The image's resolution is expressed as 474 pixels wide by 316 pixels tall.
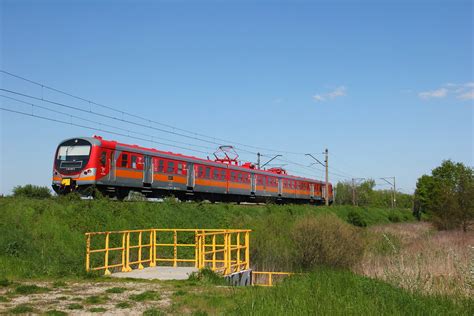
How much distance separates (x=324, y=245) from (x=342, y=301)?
16865mm

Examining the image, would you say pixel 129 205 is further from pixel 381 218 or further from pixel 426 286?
pixel 381 218

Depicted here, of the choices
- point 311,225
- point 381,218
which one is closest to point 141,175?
point 311,225

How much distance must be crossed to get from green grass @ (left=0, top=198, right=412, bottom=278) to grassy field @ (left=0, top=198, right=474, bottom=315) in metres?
0.05

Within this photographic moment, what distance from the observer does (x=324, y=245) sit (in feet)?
86.2

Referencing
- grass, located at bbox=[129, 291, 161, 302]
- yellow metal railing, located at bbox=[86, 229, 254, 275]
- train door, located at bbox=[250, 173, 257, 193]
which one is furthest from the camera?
train door, located at bbox=[250, 173, 257, 193]

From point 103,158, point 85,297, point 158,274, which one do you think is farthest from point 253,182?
point 85,297

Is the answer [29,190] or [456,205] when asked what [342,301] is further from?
[456,205]

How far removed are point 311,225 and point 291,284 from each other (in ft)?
48.9

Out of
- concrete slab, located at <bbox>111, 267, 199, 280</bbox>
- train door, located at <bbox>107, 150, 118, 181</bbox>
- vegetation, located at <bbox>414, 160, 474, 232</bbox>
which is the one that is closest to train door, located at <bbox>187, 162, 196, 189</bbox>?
train door, located at <bbox>107, 150, 118, 181</bbox>

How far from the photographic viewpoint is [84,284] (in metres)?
13.1

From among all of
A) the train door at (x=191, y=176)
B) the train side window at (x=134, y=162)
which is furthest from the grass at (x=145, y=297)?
the train door at (x=191, y=176)

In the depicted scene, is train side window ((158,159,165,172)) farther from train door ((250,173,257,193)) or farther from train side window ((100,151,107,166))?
train door ((250,173,257,193))

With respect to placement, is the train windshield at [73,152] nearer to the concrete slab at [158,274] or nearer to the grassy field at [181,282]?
the grassy field at [181,282]

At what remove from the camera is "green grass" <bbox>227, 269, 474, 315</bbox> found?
8930 mm
